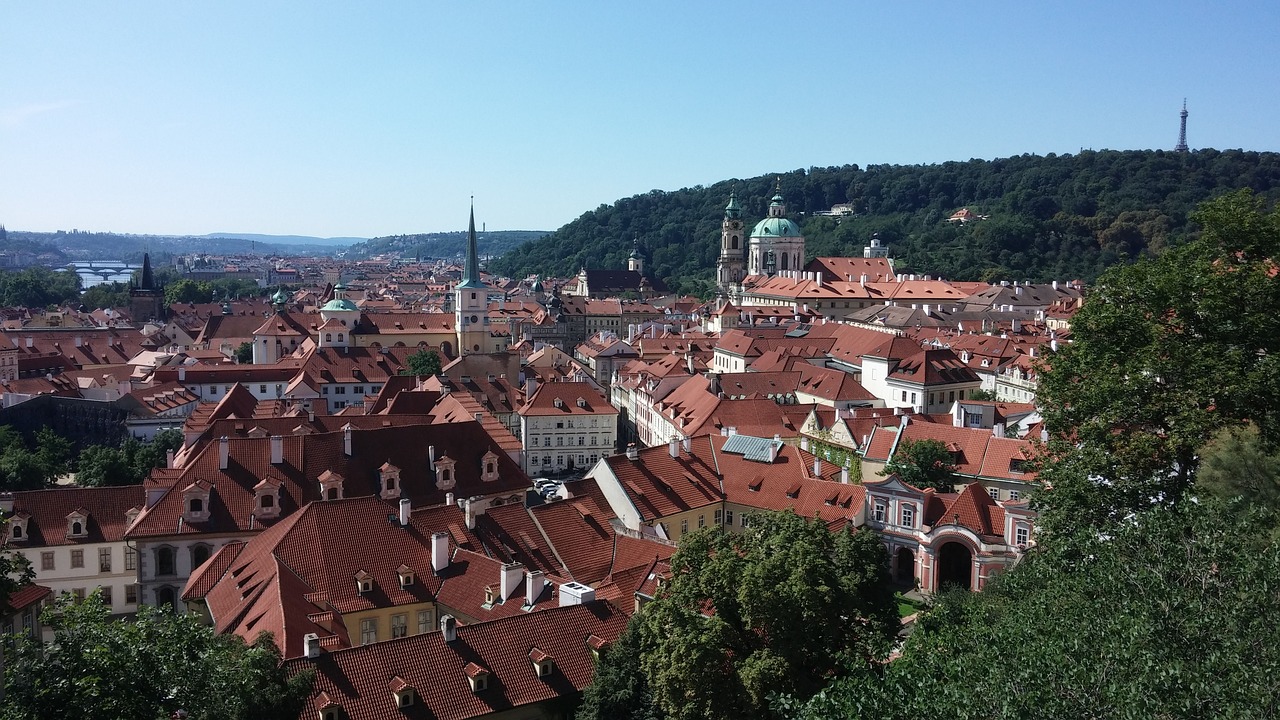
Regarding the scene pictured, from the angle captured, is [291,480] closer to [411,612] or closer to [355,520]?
[355,520]

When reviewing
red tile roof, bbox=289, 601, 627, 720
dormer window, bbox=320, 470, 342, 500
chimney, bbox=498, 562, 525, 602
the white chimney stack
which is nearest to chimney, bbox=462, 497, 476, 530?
chimney, bbox=498, 562, 525, 602

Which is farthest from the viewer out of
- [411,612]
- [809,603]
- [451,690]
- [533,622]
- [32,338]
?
[32,338]

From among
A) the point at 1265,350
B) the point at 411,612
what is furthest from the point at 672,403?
the point at 1265,350

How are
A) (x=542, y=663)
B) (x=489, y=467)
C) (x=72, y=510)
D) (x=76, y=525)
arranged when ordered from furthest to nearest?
(x=489, y=467) → (x=72, y=510) → (x=76, y=525) → (x=542, y=663)

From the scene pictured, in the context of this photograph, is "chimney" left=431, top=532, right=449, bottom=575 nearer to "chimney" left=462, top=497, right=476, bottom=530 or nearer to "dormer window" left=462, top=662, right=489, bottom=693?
"chimney" left=462, top=497, right=476, bottom=530

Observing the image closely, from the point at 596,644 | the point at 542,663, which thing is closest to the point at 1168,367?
the point at 596,644

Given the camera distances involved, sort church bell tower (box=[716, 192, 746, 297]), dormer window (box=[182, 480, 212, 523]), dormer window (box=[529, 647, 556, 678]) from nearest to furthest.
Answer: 1. dormer window (box=[529, 647, 556, 678])
2. dormer window (box=[182, 480, 212, 523])
3. church bell tower (box=[716, 192, 746, 297])

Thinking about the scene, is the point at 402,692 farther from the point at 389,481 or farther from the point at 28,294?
the point at 28,294
